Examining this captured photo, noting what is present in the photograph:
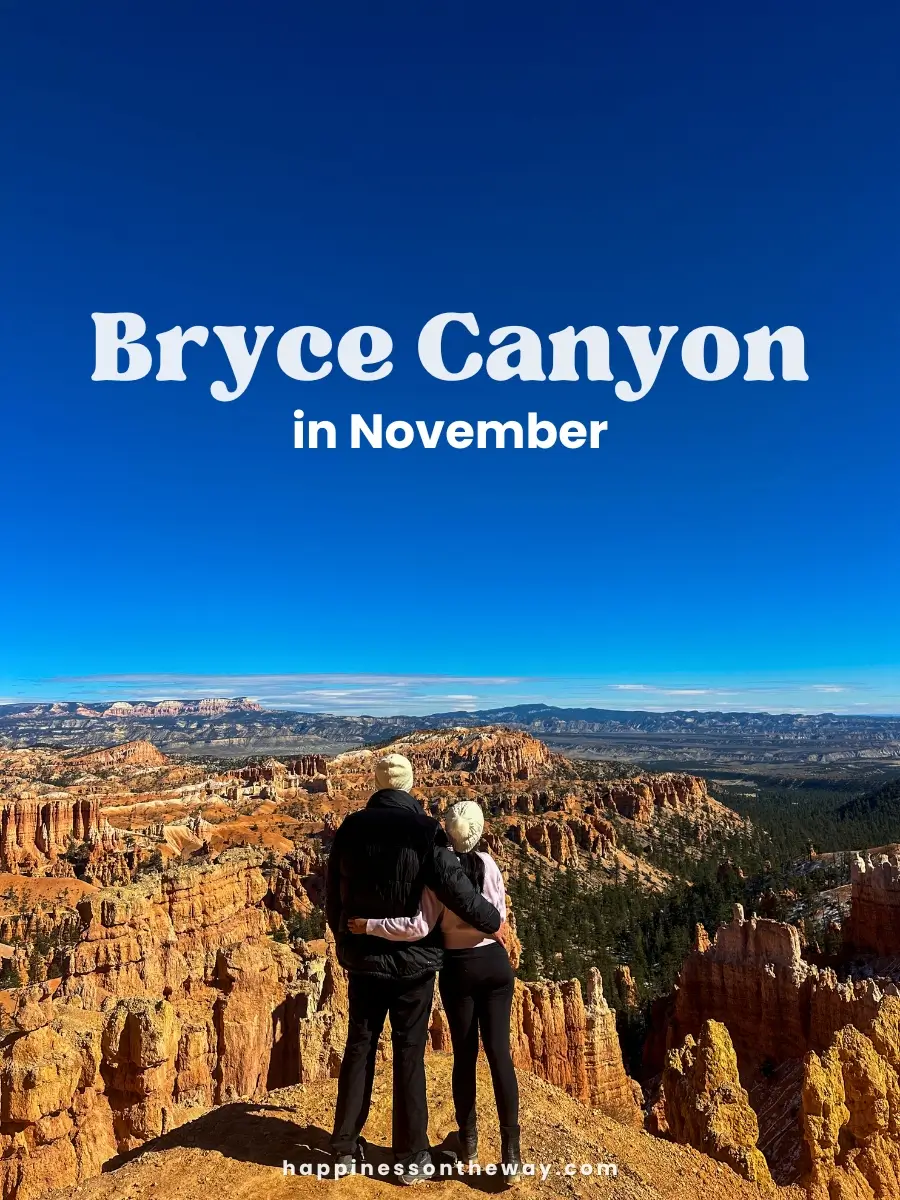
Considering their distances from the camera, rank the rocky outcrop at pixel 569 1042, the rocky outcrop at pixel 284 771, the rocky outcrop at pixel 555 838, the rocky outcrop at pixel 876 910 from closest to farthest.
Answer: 1. the rocky outcrop at pixel 569 1042
2. the rocky outcrop at pixel 876 910
3. the rocky outcrop at pixel 555 838
4. the rocky outcrop at pixel 284 771

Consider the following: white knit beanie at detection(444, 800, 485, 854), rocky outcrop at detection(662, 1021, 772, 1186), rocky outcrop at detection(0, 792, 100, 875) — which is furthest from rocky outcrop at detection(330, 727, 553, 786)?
white knit beanie at detection(444, 800, 485, 854)

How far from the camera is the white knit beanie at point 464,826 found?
6.14 meters

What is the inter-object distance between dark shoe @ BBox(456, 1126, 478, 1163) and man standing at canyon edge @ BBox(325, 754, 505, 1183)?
0.37 meters

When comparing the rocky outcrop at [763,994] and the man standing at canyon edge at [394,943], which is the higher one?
the man standing at canyon edge at [394,943]

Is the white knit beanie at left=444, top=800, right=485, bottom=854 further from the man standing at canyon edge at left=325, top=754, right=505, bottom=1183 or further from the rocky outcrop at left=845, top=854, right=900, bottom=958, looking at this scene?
the rocky outcrop at left=845, top=854, right=900, bottom=958

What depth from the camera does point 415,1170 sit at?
613 centimetres

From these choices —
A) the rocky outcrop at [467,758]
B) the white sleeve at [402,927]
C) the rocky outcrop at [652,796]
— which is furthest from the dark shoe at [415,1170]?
the rocky outcrop at [467,758]

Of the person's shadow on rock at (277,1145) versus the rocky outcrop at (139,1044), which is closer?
the person's shadow on rock at (277,1145)

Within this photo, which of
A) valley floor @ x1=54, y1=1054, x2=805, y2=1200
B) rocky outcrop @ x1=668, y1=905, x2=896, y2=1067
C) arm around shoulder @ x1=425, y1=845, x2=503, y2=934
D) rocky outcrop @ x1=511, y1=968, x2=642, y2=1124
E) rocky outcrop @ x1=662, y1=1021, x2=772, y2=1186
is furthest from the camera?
rocky outcrop @ x1=668, y1=905, x2=896, y2=1067

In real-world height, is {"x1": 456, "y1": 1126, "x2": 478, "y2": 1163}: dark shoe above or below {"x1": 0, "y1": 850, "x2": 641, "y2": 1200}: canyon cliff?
above

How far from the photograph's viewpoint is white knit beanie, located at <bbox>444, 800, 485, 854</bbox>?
6.14 metres

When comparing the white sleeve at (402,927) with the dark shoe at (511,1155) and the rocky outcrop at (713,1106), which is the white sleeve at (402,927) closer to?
the dark shoe at (511,1155)

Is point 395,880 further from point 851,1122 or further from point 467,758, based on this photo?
point 467,758

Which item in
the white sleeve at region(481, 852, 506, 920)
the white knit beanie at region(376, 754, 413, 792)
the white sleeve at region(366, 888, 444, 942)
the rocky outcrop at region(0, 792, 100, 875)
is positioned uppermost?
the white knit beanie at region(376, 754, 413, 792)
